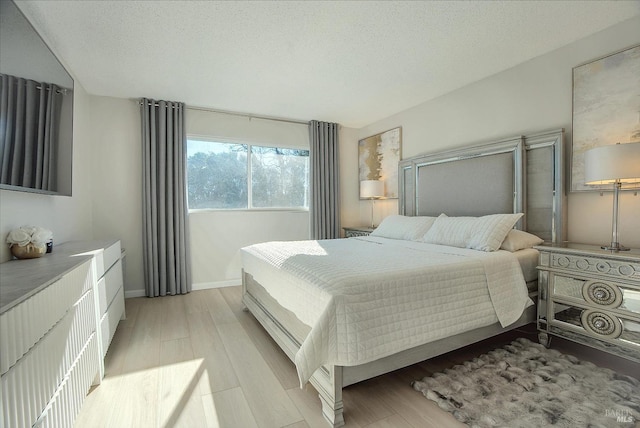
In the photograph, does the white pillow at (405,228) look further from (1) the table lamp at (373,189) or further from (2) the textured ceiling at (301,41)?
(2) the textured ceiling at (301,41)

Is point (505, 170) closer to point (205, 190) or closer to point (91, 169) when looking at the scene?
point (205, 190)

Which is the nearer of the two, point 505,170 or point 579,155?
point 579,155

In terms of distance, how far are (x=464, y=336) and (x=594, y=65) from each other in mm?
2326

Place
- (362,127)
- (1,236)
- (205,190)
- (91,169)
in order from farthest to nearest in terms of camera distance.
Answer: (362,127)
(205,190)
(91,169)
(1,236)

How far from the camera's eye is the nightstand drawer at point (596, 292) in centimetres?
183

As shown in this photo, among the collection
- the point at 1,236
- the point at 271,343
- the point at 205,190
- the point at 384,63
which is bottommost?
the point at 271,343

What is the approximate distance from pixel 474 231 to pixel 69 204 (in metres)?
3.67

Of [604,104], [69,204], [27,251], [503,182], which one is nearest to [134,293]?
[69,204]

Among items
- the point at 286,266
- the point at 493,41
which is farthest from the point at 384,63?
the point at 286,266

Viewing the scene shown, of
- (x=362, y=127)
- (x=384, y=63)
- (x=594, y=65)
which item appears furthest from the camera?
(x=362, y=127)

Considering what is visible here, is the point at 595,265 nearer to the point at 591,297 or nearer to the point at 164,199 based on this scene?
the point at 591,297

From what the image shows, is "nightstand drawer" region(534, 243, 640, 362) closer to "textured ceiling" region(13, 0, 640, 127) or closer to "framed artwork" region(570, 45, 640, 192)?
"framed artwork" region(570, 45, 640, 192)

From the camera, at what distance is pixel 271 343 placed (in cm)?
239

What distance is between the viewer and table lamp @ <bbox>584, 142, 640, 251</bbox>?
74.2 inches
